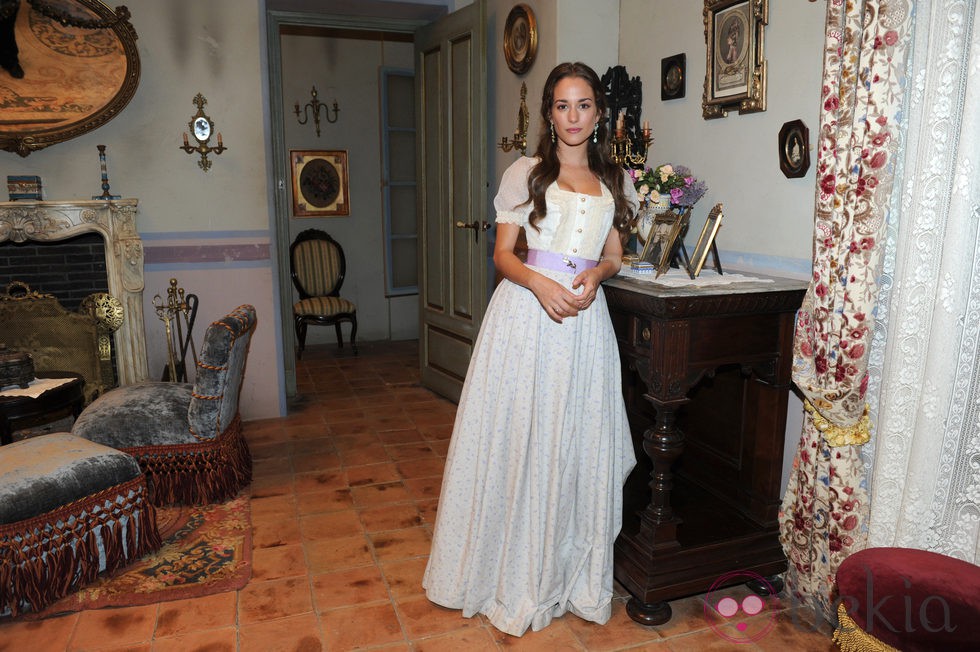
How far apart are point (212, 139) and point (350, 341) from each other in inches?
110

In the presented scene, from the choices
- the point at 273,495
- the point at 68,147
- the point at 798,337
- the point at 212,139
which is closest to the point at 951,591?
the point at 798,337

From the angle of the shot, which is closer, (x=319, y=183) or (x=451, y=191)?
(x=451, y=191)

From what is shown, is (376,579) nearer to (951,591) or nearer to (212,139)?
(951,591)

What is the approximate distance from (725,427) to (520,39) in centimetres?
246

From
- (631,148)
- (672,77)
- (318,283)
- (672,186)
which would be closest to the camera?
(672,186)

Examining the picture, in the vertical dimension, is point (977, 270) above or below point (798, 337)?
above

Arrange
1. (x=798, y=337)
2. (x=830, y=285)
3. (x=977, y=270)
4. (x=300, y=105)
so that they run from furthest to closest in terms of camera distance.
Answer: (x=300, y=105) < (x=798, y=337) < (x=830, y=285) < (x=977, y=270)

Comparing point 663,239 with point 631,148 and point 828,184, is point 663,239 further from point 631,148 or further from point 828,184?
point 631,148

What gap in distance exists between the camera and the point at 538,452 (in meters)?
2.26

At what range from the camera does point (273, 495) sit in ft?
11.0

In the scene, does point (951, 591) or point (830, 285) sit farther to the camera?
point (830, 285)

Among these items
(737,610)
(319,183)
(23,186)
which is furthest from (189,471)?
(319,183)

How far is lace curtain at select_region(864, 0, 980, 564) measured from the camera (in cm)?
179

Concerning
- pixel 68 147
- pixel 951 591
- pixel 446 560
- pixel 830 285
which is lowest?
pixel 446 560
